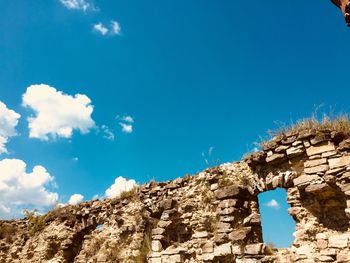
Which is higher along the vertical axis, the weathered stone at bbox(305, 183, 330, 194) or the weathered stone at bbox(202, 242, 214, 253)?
the weathered stone at bbox(305, 183, 330, 194)

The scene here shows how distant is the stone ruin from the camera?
5.85 metres

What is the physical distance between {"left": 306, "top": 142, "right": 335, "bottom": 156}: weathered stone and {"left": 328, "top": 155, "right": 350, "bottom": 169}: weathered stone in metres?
0.20

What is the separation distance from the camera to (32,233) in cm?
1166

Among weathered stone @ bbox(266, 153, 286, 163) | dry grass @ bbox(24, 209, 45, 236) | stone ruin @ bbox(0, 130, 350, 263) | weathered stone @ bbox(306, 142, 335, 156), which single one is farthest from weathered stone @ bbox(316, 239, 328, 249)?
dry grass @ bbox(24, 209, 45, 236)

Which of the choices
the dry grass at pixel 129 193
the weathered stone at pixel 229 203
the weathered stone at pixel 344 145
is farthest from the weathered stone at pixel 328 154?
the dry grass at pixel 129 193

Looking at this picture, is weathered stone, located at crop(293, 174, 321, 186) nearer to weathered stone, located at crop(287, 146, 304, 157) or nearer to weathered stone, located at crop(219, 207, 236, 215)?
weathered stone, located at crop(287, 146, 304, 157)

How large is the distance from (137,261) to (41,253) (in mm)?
4196

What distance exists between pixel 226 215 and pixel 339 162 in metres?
2.34

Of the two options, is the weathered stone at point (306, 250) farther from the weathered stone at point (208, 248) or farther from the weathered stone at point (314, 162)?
the weathered stone at point (208, 248)

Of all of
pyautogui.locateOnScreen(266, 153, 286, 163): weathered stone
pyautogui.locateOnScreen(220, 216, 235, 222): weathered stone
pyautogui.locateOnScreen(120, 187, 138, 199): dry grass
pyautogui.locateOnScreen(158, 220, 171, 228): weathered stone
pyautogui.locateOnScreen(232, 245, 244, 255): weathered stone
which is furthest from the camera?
pyautogui.locateOnScreen(120, 187, 138, 199): dry grass

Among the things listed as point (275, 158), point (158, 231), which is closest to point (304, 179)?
point (275, 158)

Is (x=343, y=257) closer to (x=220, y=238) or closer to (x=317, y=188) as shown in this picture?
(x=317, y=188)

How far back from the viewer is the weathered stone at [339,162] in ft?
18.8

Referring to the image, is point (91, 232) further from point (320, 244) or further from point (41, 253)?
point (320, 244)
